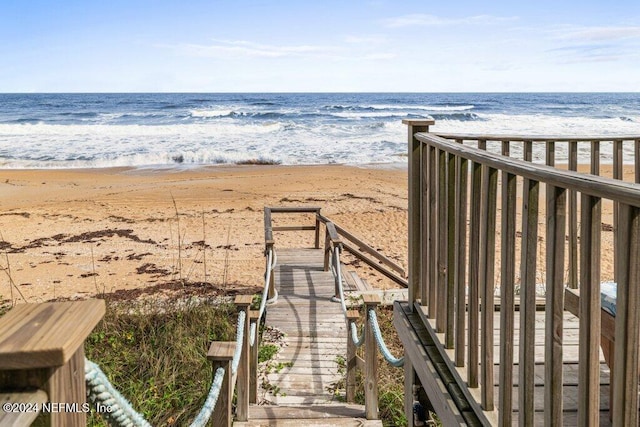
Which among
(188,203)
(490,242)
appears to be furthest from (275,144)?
(490,242)

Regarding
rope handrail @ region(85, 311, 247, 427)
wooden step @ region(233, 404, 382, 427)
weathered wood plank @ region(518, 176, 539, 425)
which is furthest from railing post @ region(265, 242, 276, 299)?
rope handrail @ region(85, 311, 247, 427)

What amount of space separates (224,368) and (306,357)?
2926 millimetres

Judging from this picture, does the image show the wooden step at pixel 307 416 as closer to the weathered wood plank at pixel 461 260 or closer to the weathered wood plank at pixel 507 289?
the weathered wood plank at pixel 461 260

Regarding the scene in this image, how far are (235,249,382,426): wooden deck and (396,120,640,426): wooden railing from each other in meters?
Result: 1.29

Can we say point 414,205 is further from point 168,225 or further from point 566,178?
point 168,225

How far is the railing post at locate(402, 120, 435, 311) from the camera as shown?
123 inches

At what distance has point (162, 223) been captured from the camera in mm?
12516

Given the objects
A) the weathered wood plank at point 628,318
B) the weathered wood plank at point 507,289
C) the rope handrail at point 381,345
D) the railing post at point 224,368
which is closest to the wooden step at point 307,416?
the rope handrail at point 381,345

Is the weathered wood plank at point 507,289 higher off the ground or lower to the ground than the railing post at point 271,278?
higher

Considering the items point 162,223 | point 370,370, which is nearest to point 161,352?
point 370,370

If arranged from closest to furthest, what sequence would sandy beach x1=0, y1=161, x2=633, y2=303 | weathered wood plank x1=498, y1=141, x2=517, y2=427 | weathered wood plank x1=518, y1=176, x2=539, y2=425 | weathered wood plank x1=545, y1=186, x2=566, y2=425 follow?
weathered wood plank x1=545, y1=186, x2=566, y2=425 → weathered wood plank x1=518, y1=176, x2=539, y2=425 → weathered wood plank x1=498, y1=141, x2=517, y2=427 → sandy beach x1=0, y1=161, x2=633, y2=303

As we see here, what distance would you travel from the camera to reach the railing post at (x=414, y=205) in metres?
3.11

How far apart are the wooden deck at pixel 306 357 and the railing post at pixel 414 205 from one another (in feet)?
5.00

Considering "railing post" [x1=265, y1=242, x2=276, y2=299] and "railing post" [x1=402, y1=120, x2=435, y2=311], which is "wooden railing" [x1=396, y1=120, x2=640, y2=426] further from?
"railing post" [x1=265, y1=242, x2=276, y2=299]
